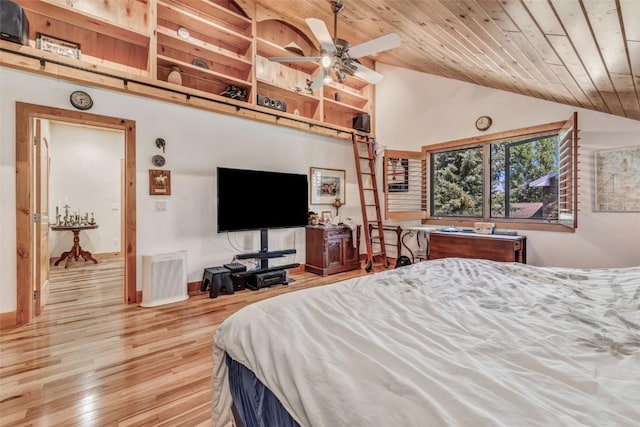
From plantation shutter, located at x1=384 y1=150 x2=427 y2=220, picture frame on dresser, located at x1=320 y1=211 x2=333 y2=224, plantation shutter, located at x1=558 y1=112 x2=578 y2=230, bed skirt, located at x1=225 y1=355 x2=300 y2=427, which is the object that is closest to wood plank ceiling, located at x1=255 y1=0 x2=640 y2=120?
plantation shutter, located at x1=558 y1=112 x2=578 y2=230

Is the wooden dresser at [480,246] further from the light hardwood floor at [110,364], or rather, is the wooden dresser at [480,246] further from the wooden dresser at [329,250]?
the light hardwood floor at [110,364]

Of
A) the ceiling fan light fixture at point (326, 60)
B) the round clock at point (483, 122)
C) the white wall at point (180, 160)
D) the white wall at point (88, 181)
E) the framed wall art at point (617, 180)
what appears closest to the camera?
the white wall at point (180, 160)

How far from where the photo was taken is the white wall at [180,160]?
270cm

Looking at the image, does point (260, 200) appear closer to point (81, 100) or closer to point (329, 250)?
point (329, 250)

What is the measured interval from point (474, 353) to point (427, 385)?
27cm

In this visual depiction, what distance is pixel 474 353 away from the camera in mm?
886

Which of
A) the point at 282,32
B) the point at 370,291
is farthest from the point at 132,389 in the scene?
the point at 282,32

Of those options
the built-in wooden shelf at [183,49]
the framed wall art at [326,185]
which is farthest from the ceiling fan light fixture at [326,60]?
the framed wall art at [326,185]

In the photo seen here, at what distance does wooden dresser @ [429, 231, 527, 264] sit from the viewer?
3.60 m

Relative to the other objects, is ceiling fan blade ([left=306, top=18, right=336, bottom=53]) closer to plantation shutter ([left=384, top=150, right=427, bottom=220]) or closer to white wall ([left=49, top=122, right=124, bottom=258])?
plantation shutter ([left=384, top=150, right=427, bottom=220])

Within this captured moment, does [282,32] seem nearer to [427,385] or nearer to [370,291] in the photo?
[370,291]

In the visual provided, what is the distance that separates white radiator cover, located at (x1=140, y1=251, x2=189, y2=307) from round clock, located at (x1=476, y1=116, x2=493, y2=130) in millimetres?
4463

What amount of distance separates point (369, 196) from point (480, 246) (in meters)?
2.32

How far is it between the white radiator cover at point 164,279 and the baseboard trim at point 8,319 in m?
A: 1.01
